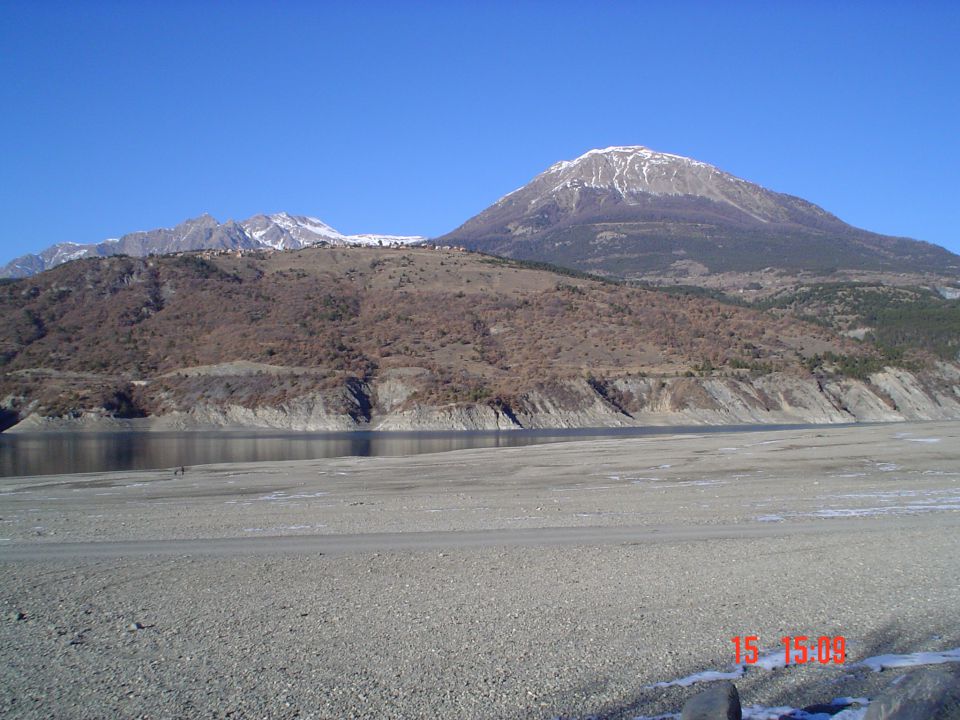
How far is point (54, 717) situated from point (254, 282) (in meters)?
140

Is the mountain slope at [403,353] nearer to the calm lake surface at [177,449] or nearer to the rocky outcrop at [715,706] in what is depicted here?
the calm lake surface at [177,449]

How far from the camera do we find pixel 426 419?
89.1 meters

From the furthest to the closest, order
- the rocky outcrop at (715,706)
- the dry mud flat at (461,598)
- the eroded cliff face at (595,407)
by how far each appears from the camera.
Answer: the eroded cliff face at (595,407) → the dry mud flat at (461,598) → the rocky outcrop at (715,706)

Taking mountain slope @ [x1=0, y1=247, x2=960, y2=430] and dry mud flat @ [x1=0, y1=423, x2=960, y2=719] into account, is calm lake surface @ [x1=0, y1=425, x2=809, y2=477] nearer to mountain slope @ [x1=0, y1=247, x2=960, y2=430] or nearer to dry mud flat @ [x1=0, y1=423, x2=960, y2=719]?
mountain slope @ [x1=0, y1=247, x2=960, y2=430]

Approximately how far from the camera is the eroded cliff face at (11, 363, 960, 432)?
295 ft

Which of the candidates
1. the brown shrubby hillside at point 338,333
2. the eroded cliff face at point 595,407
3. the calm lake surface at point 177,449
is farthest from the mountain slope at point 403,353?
the calm lake surface at point 177,449

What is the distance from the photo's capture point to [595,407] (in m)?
94.8

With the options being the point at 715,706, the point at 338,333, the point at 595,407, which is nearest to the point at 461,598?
the point at 715,706

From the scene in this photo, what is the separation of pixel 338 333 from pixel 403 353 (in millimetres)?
12280

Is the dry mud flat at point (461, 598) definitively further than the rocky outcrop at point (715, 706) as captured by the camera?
Yes

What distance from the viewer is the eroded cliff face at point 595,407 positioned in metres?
89.8

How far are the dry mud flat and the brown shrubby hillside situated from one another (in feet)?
229

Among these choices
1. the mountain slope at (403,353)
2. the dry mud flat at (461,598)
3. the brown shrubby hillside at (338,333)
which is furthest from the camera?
the brown shrubby hillside at (338,333)

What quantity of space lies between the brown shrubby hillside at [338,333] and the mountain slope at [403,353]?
379 mm
